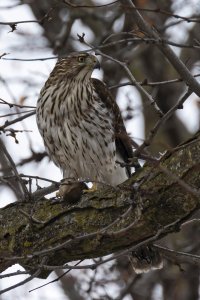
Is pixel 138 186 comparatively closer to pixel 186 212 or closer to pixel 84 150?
pixel 186 212

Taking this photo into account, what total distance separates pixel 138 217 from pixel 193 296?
14.9ft

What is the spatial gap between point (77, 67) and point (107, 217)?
2199 mm

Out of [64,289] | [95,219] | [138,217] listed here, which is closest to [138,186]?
[138,217]

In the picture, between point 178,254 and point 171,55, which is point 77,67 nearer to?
point 171,55

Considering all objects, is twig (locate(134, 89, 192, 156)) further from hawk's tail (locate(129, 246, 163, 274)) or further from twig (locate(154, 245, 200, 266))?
hawk's tail (locate(129, 246, 163, 274))

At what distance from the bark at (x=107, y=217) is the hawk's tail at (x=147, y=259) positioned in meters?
0.94

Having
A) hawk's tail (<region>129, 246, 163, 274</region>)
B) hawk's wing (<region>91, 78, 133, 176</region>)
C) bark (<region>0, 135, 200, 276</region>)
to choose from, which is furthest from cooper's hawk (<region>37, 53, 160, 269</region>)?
bark (<region>0, 135, 200, 276</region>)

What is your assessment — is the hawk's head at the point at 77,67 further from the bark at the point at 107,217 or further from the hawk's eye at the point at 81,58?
the bark at the point at 107,217

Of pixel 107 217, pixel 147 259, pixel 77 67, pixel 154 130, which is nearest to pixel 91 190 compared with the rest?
pixel 147 259

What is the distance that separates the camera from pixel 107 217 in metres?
4.84

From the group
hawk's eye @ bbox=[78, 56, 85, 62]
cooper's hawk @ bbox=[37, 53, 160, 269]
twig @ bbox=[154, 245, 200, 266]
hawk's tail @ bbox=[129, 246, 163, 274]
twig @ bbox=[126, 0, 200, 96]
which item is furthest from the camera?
hawk's eye @ bbox=[78, 56, 85, 62]

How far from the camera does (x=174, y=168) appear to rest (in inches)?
176

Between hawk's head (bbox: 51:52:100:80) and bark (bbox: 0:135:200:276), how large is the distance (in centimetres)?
173

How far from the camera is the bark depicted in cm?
444
